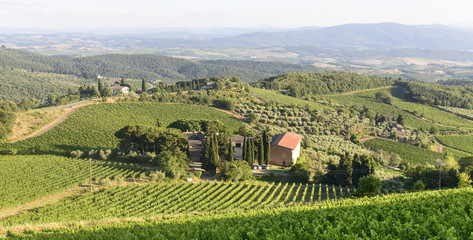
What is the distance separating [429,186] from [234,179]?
25998 mm

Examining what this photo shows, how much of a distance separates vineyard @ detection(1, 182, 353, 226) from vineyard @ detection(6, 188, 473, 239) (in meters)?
6.94

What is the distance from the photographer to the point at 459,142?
92188 mm

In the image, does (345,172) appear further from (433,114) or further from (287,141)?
(433,114)

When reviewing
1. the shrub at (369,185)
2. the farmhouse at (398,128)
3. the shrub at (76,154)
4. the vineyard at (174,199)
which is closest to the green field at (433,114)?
the farmhouse at (398,128)

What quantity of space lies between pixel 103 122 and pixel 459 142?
89119mm

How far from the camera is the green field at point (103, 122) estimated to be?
6034cm

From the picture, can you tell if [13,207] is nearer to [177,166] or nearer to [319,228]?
[177,166]

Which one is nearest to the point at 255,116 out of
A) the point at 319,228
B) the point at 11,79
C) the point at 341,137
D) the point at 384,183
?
the point at 341,137

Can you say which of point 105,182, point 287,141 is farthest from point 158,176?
point 287,141

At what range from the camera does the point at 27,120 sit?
6906 centimetres

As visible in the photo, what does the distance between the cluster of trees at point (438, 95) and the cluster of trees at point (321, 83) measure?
14892 mm

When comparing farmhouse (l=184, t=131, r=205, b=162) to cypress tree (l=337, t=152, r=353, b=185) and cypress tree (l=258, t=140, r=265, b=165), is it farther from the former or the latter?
cypress tree (l=337, t=152, r=353, b=185)

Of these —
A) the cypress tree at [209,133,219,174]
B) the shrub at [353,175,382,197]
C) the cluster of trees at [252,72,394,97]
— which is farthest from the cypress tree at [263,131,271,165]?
the cluster of trees at [252,72,394,97]

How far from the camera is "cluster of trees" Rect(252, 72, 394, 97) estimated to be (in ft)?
468
